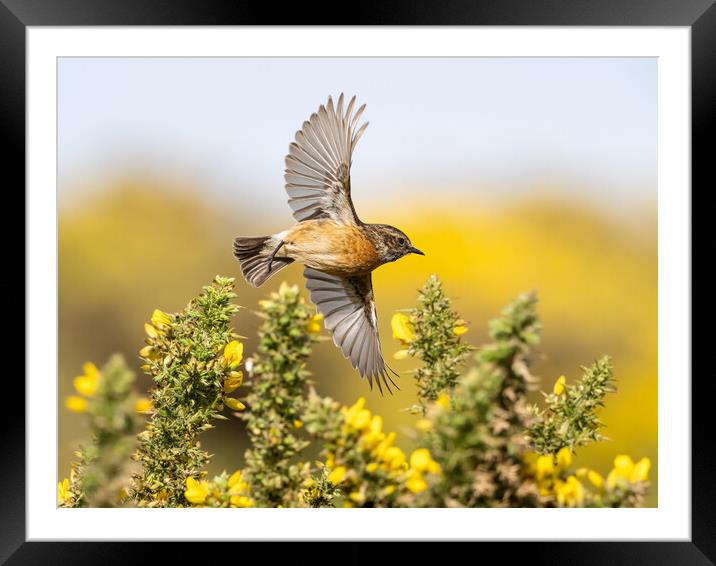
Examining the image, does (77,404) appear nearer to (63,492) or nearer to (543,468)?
(63,492)

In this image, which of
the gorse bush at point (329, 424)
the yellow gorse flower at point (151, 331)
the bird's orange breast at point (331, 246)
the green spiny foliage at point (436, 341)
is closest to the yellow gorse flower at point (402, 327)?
the gorse bush at point (329, 424)

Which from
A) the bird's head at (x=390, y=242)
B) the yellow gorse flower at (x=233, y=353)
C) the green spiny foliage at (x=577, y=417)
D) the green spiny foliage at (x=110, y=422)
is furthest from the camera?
the bird's head at (x=390, y=242)

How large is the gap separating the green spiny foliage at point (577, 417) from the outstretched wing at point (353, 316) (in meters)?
1.62

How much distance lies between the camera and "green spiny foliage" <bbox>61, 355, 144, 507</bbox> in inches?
76.2

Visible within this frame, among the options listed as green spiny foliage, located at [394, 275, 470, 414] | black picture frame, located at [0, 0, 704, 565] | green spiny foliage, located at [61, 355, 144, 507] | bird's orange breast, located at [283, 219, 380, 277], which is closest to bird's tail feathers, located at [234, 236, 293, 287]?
bird's orange breast, located at [283, 219, 380, 277]

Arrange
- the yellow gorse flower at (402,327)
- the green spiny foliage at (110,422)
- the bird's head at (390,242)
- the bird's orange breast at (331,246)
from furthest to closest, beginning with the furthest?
the bird's head at (390,242) < the bird's orange breast at (331,246) < the yellow gorse flower at (402,327) < the green spiny foliage at (110,422)

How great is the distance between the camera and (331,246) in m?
4.15

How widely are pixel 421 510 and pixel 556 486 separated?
0.55 m

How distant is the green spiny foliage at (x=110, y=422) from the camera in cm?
194

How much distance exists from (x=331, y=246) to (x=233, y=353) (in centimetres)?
A: 168

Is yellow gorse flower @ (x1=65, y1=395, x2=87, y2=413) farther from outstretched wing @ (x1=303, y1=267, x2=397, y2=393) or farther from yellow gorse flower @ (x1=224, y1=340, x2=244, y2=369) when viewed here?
outstretched wing @ (x1=303, y1=267, x2=397, y2=393)

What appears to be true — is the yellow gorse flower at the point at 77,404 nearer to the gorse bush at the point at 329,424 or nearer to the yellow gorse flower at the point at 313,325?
the gorse bush at the point at 329,424

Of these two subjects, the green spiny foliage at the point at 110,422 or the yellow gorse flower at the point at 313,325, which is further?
the yellow gorse flower at the point at 313,325
